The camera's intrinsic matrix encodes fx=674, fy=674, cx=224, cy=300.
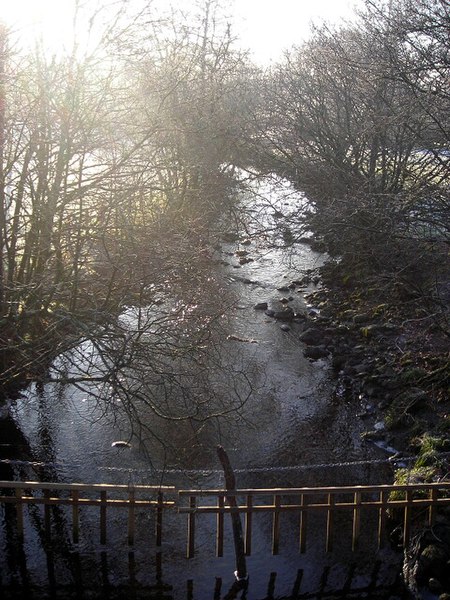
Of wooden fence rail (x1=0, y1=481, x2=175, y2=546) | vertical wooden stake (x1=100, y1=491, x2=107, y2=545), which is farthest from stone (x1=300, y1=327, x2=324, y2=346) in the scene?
vertical wooden stake (x1=100, y1=491, x2=107, y2=545)

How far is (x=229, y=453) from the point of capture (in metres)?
12.3

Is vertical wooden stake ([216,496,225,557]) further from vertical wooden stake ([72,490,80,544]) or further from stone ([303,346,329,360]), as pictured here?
stone ([303,346,329,360])

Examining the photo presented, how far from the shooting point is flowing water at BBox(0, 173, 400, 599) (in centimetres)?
923

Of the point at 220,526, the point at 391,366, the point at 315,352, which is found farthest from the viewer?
the point at 315,352

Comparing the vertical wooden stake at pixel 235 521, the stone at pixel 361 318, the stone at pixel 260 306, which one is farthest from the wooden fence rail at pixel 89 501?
the stone at pixel 260 306

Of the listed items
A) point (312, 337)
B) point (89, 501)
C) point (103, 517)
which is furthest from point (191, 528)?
point (312, 337)

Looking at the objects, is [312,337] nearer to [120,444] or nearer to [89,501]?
[120,444]

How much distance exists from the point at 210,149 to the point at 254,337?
24.6 feet

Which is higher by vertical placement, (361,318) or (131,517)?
(361,318)

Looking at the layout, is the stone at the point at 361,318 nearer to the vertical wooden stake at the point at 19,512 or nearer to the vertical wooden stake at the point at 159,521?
the vertical wooden stake at the point at 159,521

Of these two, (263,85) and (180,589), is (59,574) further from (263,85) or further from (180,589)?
(263,85)

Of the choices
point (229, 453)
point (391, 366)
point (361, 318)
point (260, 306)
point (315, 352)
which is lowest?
point (229, 453)

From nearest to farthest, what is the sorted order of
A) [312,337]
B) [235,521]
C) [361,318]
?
1. [235,521]
2. [312,337]
3. [361,318]

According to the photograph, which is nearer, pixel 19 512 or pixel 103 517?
pixel 103 517
